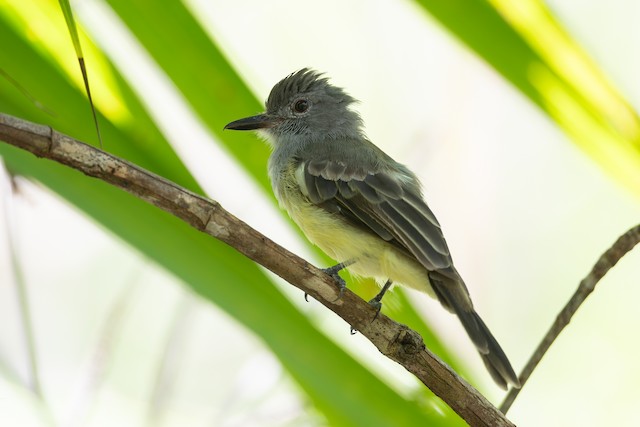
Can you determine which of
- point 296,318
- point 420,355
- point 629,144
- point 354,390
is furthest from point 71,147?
point 629,144

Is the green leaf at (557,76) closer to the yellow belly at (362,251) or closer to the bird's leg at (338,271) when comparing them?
the bird's leg at (338,271)

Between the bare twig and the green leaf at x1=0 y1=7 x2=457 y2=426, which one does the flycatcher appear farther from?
the green leaf at x1=0 y1=7 x2=457 y2=426

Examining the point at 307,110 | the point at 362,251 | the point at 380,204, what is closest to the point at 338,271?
the point at 362,251

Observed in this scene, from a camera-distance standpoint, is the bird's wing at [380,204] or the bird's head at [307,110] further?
the bird's head at [307,110]

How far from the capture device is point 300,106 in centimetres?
437

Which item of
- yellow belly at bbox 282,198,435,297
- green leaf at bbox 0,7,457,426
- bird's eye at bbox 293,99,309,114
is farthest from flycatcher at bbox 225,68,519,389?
green leaf at bbox 0,7,457,426

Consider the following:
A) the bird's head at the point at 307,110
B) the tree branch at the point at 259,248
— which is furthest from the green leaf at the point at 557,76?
the bird's head at the point at 307,110

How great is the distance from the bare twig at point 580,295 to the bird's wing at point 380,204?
0.72 meters

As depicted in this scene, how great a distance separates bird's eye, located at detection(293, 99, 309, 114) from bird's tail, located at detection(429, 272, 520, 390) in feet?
5.45

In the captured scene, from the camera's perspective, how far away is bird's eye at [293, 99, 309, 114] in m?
4.36

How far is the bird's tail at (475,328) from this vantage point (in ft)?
9.07

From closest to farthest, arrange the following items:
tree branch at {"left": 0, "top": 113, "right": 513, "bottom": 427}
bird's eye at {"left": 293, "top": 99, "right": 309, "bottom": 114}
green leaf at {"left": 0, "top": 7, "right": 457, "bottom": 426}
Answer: green leaf at {"left": 0, "top": 7, "right": 457, "bottom": 426}, tree branch at {"left": 0, "top": 113, "right": 513, "bottom": 427}, bird's eye at {"left": 293, "top": 99, "right": 309, "bottom": 114}

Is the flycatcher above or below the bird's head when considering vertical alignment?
below

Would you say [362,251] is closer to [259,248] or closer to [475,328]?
[475,328]
